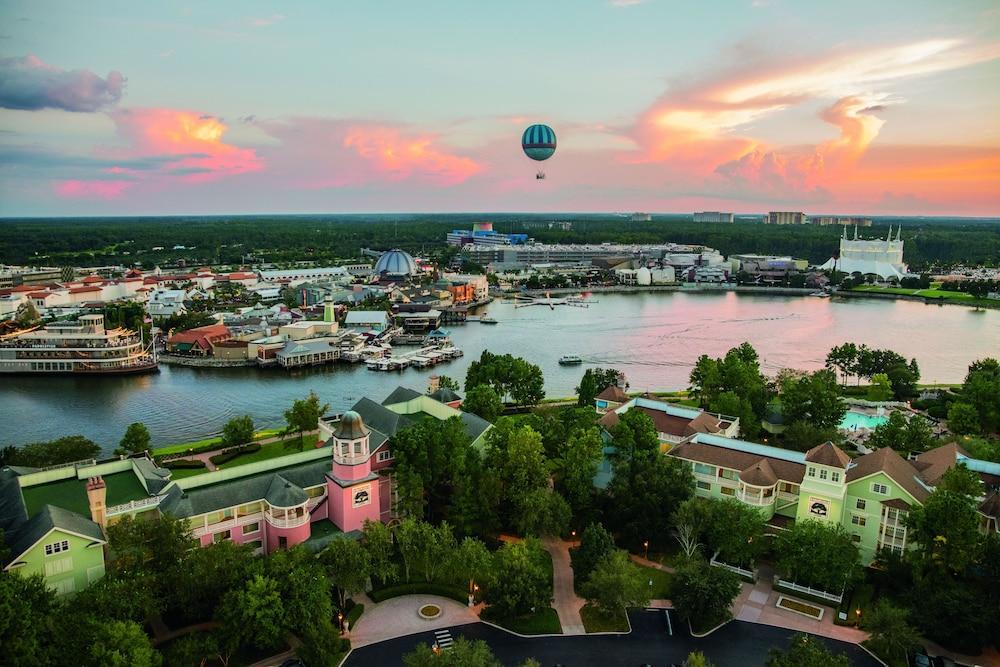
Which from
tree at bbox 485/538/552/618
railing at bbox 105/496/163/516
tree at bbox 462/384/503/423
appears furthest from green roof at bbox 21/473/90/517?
tree at bbox 462/384/503/423

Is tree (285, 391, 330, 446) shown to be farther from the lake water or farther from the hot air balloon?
the hot air balloon

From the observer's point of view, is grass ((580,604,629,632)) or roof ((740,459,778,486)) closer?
grass ((580,604,629,632))

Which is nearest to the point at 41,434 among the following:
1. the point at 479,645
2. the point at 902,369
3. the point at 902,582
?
the point at 479,645

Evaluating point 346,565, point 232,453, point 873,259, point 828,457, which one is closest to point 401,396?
point 232,453

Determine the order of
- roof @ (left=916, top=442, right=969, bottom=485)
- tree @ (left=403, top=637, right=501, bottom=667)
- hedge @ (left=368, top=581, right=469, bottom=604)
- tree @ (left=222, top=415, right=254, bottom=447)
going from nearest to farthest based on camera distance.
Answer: tree @ (left=403, top=637, right=501, bottom=667) < hedge @ (left=368, top=581, right=469, bottom=604) < roof @ (left=916, top=442, right=969, bottom=485) < tree @ (left=222, top=415, right=254, bottom=447)

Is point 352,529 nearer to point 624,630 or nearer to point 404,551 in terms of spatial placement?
point 404,551

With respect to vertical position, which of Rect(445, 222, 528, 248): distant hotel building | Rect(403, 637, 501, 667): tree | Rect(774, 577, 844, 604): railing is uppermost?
Rect(445, 222, 528, 248): distant hotel building

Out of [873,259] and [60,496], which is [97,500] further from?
[873,259]
